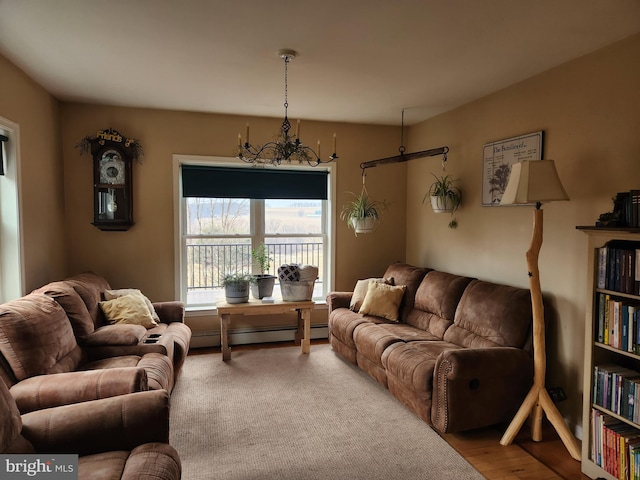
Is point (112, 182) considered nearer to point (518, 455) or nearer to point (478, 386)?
point (478, 386)

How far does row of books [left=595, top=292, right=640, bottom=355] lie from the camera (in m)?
2.21

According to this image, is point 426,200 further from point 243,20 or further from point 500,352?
point 243,20

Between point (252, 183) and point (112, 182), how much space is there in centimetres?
143

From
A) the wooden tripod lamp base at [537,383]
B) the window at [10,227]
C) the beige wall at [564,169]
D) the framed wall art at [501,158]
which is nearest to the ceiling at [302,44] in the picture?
the beige wall at [564,169]

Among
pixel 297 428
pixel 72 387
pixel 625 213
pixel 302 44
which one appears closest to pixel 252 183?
pixel 302 44

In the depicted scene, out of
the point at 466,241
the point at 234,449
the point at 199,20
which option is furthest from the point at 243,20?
the point at 466,241

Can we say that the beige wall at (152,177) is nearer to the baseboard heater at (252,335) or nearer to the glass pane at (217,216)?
the baseboard heater at (252,335)

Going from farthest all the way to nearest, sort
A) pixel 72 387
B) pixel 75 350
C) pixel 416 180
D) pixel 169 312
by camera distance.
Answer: pixel 416 180 < pixel 169 312 < pixel 75 350 < pixel 72 387

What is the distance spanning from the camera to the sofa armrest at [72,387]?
2068 millimetres

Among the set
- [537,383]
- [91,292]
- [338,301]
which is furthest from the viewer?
[338,301]

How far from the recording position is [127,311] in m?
3.54

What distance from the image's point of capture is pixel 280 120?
4789 mm

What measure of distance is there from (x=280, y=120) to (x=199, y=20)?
2.45 metres

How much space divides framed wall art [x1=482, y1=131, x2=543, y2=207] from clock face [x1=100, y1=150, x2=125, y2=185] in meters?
3.51
